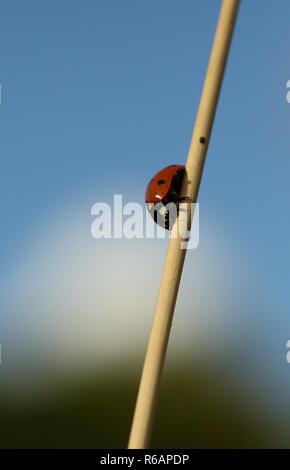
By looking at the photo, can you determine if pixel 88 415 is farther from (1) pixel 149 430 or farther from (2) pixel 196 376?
(1) pixel 149 430

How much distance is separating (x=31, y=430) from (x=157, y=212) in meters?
13.4

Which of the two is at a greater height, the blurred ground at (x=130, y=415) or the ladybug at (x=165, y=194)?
the blurred ground at (x=130, y=415)

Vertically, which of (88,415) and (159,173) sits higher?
(88,415)

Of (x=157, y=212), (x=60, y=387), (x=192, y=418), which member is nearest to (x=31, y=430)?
(x=60, y=387)

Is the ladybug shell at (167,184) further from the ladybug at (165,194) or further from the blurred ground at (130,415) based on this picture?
the blurred ground at (130,415)

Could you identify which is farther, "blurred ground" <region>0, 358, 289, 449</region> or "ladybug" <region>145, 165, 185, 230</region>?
"blurred ground" <region>0, 358, 289, 449</region>

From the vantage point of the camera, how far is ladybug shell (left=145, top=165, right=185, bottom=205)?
7.48ft

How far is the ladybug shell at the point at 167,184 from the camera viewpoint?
2279mm

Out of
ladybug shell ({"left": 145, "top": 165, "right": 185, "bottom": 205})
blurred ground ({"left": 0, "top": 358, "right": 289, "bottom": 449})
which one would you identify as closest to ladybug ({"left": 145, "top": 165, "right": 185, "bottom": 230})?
ladybug shell ({"left": 145, "top": 165, "right": 185, "bottom": 205})

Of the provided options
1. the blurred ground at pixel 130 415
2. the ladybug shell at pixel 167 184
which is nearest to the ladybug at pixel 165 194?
the ladybug shell at pixel 167 184

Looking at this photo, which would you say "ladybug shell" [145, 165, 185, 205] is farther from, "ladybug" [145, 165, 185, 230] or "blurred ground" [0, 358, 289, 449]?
"blurred ground" [0, 358, 289, 449]

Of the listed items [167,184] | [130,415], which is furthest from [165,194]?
[130,415]

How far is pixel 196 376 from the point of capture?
641 inches
